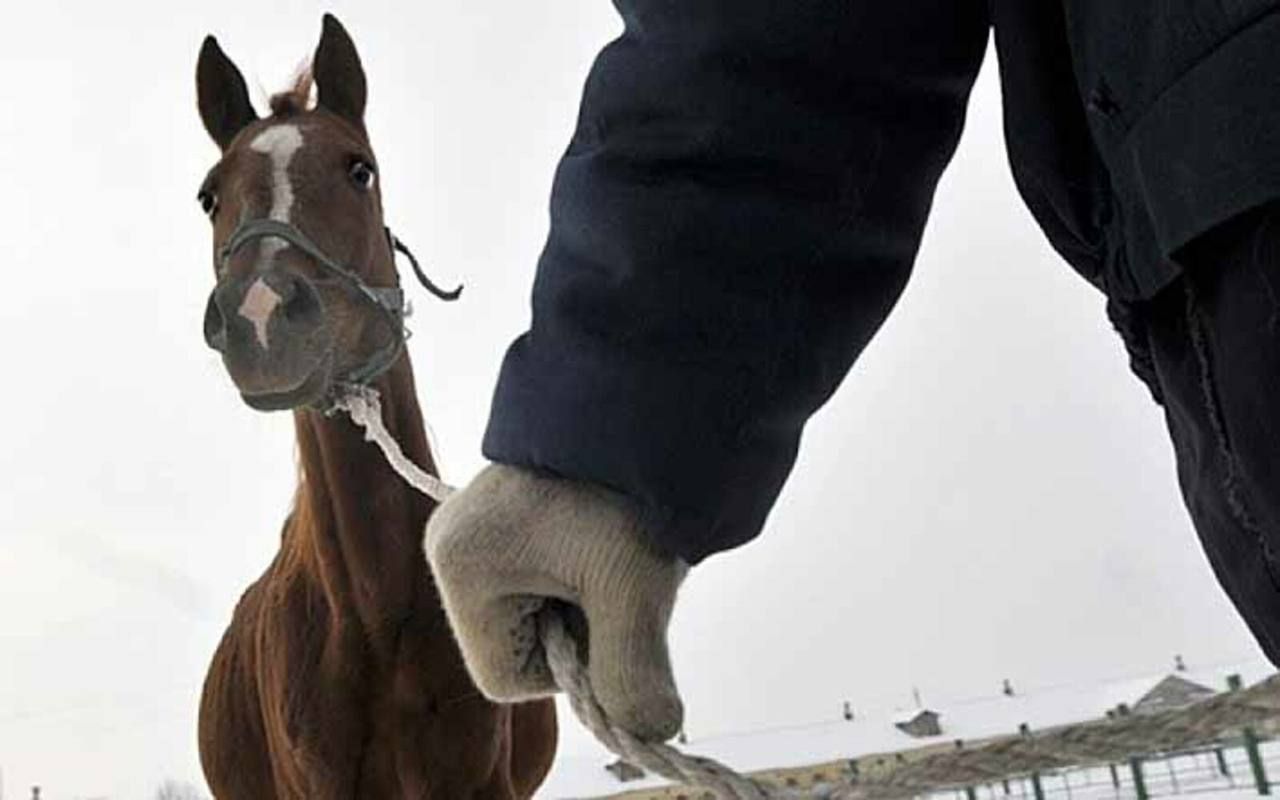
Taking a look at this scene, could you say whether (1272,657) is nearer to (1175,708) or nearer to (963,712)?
(1175,708)

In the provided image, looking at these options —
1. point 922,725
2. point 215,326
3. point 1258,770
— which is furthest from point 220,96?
point 922,725

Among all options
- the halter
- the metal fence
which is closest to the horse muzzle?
the halter

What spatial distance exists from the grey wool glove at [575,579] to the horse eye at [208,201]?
2310 millimetres

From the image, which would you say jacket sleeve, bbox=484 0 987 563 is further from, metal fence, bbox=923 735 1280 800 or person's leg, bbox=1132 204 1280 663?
metal fence, bbox=923 735 1280 800

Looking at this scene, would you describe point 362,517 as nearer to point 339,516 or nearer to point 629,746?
point 339,516

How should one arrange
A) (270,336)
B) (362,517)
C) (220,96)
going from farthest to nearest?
1. (220,96)
2. (362,517)
3. (270,336)

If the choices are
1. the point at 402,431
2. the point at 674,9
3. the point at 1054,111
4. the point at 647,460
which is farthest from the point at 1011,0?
the point at 402,431

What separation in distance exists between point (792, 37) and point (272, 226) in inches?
77.2

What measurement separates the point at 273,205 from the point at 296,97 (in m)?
0.69

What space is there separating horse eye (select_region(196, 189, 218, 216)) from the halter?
0.95ft

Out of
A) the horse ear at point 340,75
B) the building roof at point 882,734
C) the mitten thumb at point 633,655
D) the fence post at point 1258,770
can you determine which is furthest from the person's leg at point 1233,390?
the building roof at point 882,734

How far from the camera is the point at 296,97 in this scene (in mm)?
3139

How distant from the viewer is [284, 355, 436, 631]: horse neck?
263 cm

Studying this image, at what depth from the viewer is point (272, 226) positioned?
248 centimetres
